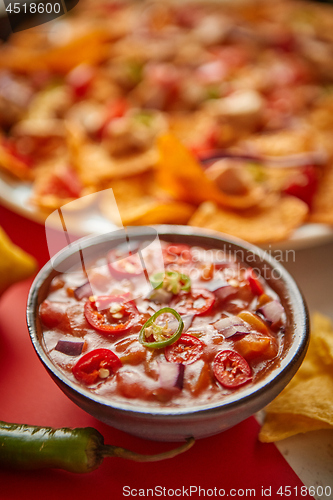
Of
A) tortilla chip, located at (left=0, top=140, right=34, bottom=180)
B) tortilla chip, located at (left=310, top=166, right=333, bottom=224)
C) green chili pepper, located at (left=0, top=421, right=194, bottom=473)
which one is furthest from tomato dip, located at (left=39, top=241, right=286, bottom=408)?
tortilla chip, located at (left=0, top=140, right=34, bottom=180)

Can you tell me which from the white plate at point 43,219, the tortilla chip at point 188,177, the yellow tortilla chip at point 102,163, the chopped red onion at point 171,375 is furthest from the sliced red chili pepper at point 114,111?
the chopped red onion at point 171,375

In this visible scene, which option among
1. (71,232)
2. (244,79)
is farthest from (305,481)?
(244,79)

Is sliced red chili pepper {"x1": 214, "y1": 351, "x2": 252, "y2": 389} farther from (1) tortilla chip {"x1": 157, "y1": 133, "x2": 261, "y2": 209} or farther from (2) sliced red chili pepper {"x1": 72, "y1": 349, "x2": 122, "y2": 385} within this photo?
(1) tortilla chip {"x1": 157, "y1": 133, "x2": 261, "y2": 209}

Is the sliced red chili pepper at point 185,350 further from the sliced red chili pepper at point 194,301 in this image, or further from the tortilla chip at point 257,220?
the tortilla chip at point 257,220

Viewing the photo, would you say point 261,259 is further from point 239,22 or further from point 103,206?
point 239,22

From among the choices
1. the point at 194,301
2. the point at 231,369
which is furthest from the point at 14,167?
the point at 231,369
